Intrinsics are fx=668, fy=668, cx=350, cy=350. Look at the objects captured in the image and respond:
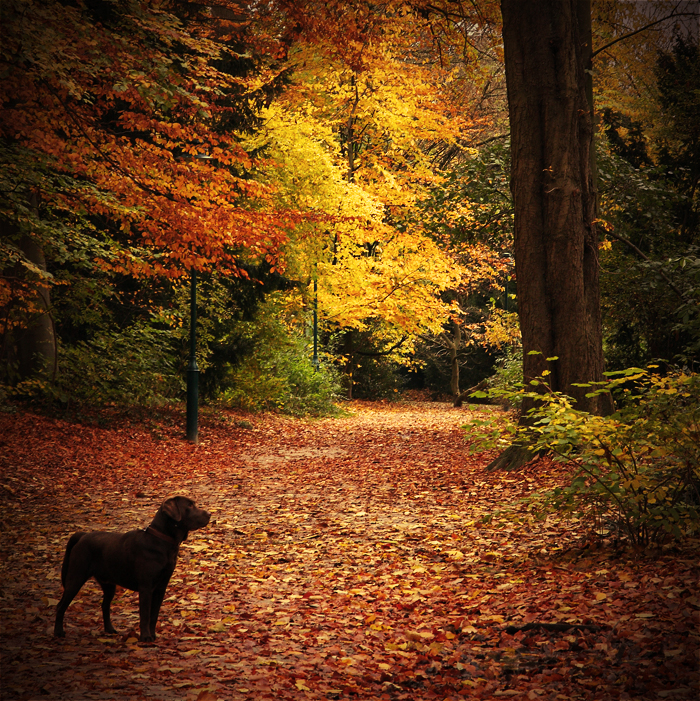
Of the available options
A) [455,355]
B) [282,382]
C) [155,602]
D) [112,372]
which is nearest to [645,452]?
[155,602]

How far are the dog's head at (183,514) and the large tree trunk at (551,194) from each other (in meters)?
6.10

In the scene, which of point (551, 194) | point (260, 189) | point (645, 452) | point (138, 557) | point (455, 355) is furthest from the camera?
point (455, 355)

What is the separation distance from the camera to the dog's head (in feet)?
13.9

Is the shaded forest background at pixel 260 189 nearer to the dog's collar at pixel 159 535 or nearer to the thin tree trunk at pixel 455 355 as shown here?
the thin tree trunk at pixel 455 355

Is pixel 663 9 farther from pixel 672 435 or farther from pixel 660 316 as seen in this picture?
pixel 672 435

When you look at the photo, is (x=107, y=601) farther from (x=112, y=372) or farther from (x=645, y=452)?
(x=112, y=372)

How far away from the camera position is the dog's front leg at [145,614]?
427 cm

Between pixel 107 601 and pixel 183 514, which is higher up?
pixel 183 514

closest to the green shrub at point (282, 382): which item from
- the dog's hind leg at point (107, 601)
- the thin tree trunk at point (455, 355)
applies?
the thin tree trunk at point (455, 355)

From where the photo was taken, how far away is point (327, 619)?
16.5 ft

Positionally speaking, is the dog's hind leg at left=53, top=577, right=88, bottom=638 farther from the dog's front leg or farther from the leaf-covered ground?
the dog's front leg

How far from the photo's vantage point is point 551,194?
30.6 feet

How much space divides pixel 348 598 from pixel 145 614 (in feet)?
6.02

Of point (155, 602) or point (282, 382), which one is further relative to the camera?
point (282, 382)
